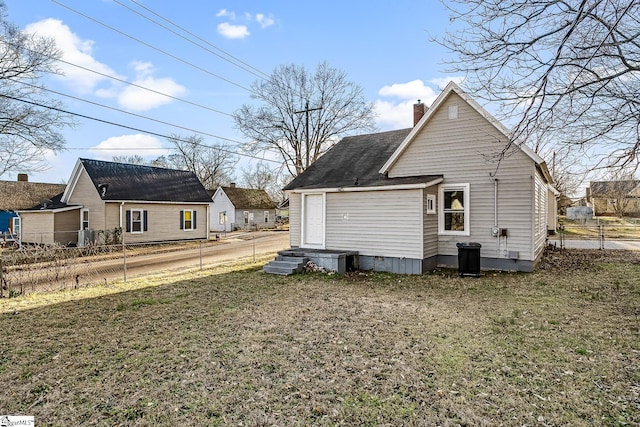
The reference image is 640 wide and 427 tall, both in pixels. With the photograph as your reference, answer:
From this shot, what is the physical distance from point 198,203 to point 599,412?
2310 cm

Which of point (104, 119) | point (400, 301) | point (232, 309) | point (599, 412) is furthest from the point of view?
point (104, 119)

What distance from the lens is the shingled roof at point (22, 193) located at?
29.6 meters

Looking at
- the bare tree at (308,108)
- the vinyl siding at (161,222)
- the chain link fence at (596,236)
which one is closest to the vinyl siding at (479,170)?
the chain link fence at (596,236)

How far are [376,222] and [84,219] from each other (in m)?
17.9

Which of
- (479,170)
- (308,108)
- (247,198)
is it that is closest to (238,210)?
(247,198)

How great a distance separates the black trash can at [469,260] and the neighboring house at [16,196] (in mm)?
32996

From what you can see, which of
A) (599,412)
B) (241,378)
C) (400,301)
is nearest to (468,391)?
(599,412)

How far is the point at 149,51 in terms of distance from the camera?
18.0m

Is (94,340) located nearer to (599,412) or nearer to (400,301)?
(400,301)

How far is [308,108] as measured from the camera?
33781 mm

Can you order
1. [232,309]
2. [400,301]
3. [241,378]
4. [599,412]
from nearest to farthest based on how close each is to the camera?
[599,412] → [241,378] → [232,309] → [400,301]

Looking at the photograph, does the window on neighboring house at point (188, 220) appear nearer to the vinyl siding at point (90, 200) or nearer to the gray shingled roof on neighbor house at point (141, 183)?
the gray shingled roof on neighbor house at point (141, 183)

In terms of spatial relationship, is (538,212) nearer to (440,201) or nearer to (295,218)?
(440,201)

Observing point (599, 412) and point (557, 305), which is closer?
point (599, 412)
